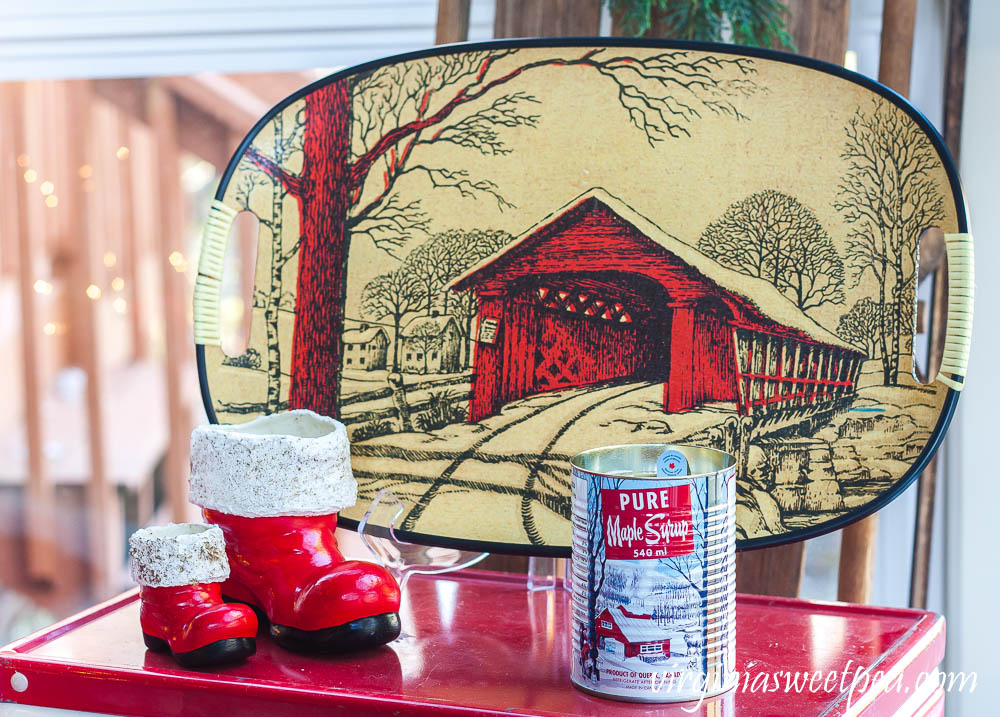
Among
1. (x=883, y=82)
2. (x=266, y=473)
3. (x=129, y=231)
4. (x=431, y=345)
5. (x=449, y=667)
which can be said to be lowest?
(x=449, y=667)

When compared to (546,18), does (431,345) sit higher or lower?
lower

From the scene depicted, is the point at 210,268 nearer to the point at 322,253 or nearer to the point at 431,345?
the point at 322,253

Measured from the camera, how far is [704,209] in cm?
81

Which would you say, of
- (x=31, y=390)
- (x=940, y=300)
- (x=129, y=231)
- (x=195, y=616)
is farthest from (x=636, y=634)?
(x=129, y=231)

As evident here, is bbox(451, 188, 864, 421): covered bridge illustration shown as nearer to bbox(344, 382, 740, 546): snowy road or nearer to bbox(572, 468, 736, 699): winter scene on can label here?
bbox(344, 382, 740, 546): snowy road

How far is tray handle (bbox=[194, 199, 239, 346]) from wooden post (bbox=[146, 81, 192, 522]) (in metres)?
0.99

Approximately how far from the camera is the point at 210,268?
891mm

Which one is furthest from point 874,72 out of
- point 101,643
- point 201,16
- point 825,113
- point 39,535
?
point 39,535

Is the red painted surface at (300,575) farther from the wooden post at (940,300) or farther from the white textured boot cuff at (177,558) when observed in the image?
the wooden post at (940,300)

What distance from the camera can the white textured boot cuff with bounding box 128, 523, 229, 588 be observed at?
0.68 metres

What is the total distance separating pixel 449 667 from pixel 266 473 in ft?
0.70

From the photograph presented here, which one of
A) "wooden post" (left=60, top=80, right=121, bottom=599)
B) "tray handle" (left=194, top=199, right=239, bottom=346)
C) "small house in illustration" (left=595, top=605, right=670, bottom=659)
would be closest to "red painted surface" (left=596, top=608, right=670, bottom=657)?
"small house in illustration" (left=595, top=605, right=670, bottom=659)

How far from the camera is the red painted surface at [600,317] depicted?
2.64 feet

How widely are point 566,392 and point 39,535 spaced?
1516 mm
